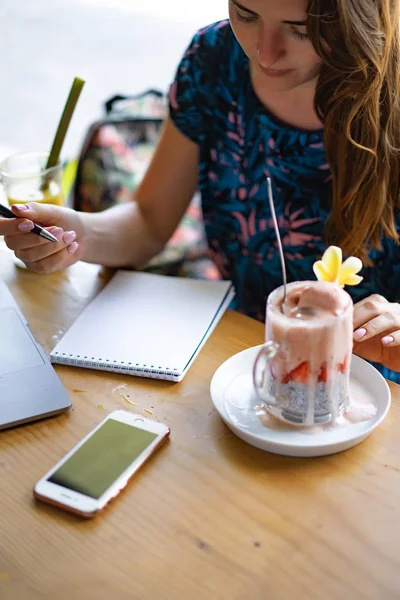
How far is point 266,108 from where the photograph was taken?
3.79 feet

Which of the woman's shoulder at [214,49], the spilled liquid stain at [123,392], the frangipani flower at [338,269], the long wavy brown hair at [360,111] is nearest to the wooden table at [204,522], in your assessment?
the spilled liquid stain at [123,392]

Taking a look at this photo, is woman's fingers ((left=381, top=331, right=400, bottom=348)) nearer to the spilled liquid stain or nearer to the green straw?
the spilled liquid stain

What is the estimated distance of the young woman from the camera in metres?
0.91

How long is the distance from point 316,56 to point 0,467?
2.14ft

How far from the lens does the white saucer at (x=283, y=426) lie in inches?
29.3

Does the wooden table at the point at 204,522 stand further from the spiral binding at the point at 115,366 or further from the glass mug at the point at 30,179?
the glass mug at the point at 30,179

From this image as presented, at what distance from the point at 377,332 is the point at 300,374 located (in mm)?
198

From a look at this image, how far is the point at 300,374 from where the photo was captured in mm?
726

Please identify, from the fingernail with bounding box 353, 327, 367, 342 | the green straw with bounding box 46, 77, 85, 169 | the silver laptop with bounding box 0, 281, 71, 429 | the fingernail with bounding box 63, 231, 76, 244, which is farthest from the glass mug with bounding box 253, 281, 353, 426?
the green straw with bounding box 46, 77, 85, 169

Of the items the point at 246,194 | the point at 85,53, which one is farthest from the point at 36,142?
the point at 246,194

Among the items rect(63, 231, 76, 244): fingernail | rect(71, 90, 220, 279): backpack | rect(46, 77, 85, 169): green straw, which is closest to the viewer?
rect(63, 231, 76, 244): fingernail

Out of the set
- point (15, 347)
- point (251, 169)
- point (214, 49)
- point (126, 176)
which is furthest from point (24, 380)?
point (126, 176)

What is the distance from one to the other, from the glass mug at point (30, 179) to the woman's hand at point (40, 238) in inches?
4.3

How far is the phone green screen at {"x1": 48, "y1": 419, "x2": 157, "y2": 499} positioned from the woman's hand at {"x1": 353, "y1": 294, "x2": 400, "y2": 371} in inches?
11.6
